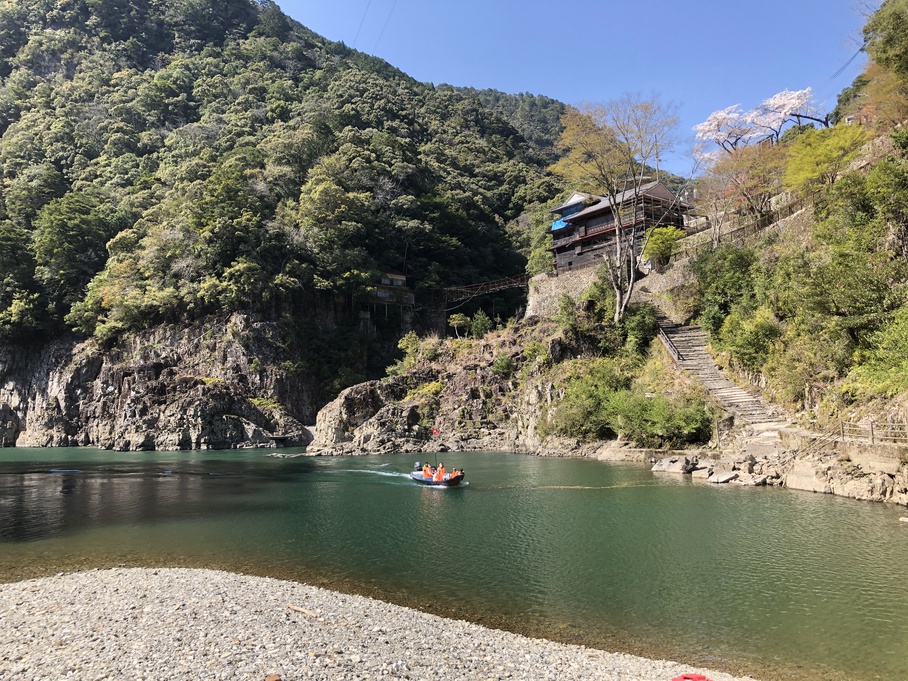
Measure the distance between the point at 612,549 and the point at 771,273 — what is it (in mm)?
26678

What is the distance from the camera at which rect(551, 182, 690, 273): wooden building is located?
49.9m

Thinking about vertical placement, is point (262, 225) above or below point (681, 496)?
above

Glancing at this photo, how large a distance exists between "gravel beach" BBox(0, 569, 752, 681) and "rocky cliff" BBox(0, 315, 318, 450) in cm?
3816

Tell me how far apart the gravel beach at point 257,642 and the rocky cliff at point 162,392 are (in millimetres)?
38161

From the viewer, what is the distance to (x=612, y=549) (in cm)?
1459

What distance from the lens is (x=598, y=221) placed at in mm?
54000

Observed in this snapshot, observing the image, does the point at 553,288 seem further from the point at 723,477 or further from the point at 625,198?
the point at 723,477

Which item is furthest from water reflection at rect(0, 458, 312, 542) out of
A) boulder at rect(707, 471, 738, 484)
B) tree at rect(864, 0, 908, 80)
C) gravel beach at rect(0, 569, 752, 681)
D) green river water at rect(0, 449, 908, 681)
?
tree at rect(864, 0, 908, 80)

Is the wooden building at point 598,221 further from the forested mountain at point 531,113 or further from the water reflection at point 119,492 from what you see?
the forested mountain at point 531,113

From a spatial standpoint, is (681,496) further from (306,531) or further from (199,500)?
(199,500)

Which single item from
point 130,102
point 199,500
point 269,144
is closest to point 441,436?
point 199,500

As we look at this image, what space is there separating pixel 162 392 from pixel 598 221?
46350mm

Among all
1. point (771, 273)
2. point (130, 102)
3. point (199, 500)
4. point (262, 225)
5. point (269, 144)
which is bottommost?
point (199, 500)

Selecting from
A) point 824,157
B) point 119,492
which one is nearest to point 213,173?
point 119,492
